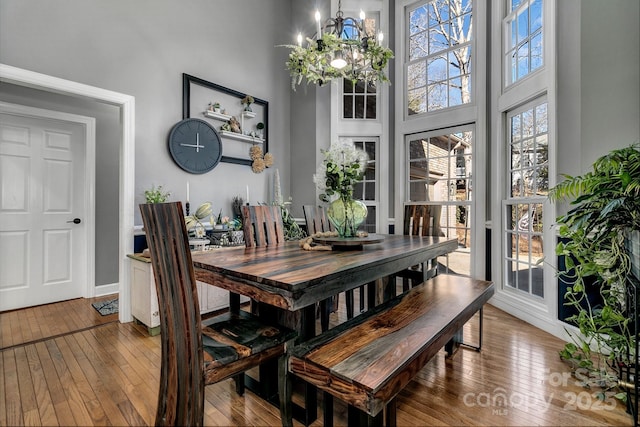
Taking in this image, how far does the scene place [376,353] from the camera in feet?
4.12

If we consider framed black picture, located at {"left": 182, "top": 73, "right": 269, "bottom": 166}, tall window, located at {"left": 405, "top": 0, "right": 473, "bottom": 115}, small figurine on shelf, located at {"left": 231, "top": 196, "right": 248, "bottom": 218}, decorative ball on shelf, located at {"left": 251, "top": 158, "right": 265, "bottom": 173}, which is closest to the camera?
framed black picture, located at {"left": 182, "top": 73, "right": 269, "bottom": 166}

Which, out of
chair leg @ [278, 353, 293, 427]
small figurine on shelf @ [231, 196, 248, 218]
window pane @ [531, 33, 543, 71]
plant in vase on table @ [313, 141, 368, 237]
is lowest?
chair leg @ [278, 353, 293, 427]

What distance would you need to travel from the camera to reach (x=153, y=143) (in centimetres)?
342

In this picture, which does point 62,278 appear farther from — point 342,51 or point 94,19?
point 342,51

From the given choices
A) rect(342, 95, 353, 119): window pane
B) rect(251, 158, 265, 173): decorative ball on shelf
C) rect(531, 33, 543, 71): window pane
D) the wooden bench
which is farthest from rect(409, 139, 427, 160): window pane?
the wooden bench

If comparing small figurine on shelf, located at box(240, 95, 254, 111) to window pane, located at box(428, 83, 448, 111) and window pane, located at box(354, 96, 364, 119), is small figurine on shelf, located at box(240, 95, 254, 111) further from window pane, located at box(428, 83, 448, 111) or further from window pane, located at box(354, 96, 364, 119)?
window pane, located at box(428, 83, 448, 111)

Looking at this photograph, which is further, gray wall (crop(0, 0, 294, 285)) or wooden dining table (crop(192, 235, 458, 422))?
gray wall (crop(0, 0, 294, 285))

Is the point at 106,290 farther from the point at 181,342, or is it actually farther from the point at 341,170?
the point at 341,170

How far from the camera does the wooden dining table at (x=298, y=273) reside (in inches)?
48.8

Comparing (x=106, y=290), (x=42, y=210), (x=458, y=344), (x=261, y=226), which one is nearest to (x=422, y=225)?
(x=458, y=344)

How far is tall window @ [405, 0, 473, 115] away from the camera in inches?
153

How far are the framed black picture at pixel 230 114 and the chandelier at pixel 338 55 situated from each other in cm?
188

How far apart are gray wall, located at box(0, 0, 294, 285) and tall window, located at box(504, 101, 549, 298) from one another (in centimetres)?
318

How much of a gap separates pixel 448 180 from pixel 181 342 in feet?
12.3
